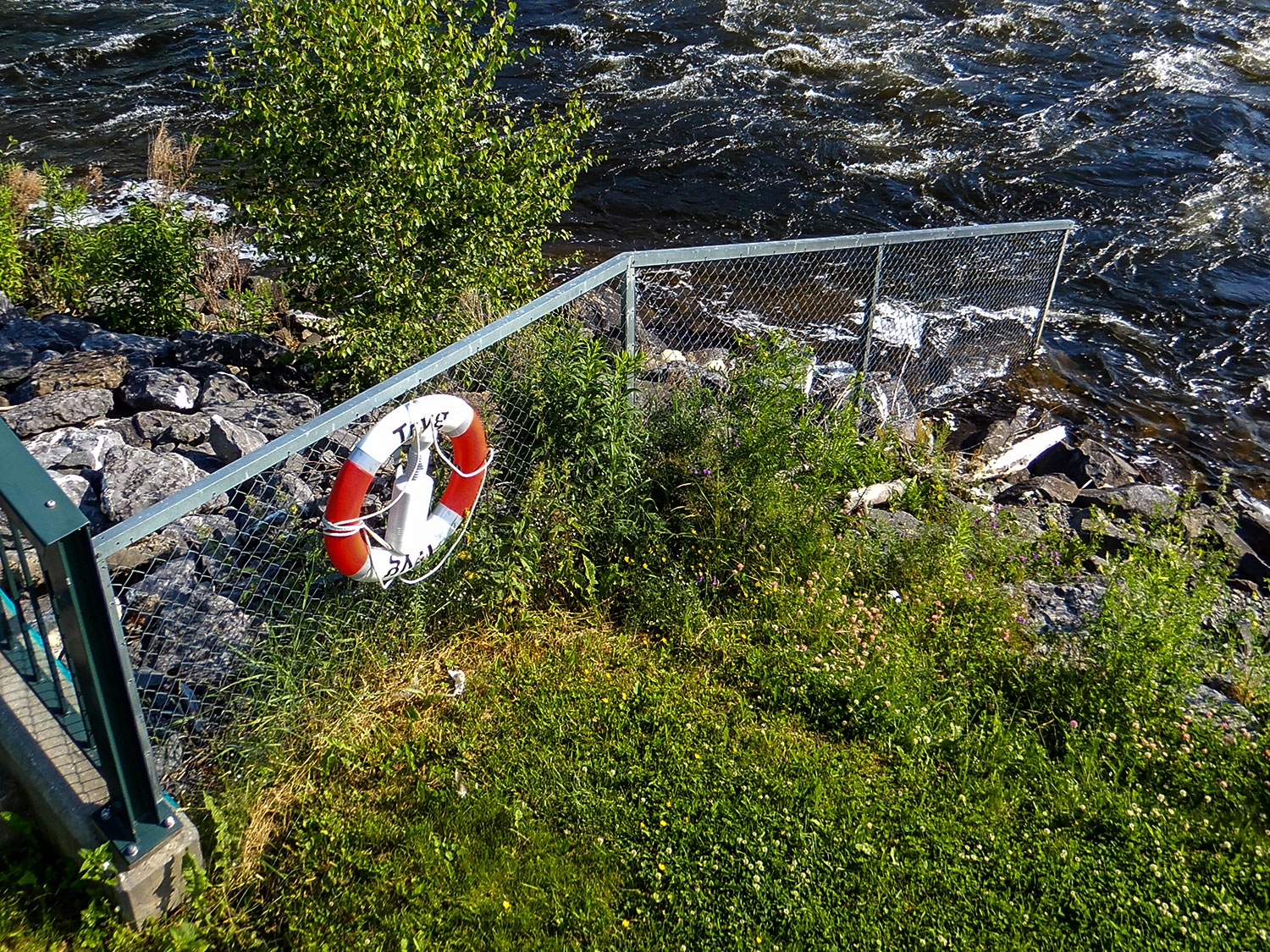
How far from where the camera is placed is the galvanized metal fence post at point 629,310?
502cm

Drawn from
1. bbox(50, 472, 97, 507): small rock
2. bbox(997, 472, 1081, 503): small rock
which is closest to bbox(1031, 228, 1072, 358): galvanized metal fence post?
bbox(997, 472, 1081, 503): small rock

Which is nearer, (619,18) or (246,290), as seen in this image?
(246,290)

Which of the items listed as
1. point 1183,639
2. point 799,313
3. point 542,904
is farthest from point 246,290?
point 1183,639

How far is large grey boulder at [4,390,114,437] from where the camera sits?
562 centimetres

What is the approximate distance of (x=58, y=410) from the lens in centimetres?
577

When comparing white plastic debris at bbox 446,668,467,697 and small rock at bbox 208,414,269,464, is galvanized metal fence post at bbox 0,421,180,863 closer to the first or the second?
white plastic debris at bbox 446,668,467,697

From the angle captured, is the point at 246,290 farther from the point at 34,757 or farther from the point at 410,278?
the point at 34,757

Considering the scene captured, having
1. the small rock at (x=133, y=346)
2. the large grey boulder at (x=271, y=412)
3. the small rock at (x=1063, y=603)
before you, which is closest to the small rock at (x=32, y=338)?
the small rock at (x=133, y=346)

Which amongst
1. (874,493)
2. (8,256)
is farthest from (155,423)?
(874,493)

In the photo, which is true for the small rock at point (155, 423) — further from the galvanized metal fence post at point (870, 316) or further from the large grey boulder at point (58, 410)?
the galvanized metal fence post at point (870, 316)

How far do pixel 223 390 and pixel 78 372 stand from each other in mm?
877

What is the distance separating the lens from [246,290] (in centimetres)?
874

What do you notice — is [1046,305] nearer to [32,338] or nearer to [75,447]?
[75,447]

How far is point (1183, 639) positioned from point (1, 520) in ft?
17.5
